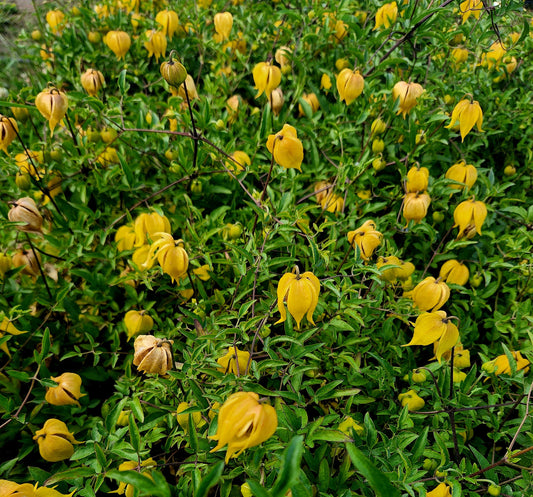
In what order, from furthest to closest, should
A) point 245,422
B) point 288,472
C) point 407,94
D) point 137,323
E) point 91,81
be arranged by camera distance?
point 91,81
point 407,94
point 137,323
point 245,422
point 288,472

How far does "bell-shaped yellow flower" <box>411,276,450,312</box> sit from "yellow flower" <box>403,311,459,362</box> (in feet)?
0.34

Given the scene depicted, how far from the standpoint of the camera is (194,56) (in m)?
2.40

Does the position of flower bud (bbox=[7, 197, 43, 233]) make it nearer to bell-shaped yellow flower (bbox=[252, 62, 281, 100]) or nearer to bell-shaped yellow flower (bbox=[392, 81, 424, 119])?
bell-shaped yellow flower (bbox=[252, 62, 281, 100])

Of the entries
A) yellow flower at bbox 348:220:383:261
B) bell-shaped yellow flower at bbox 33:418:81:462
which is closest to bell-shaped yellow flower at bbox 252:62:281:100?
yellow flower at bbox 348:220:383:261

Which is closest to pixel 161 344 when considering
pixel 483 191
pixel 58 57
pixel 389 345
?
pixel 389 345

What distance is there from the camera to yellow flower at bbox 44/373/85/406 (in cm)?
117

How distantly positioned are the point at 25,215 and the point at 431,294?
1216 mm

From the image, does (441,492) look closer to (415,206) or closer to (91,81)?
(415,206)

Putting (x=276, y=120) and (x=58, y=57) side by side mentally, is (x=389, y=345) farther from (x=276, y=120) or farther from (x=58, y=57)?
(x=58, y=57)

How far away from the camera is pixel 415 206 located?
1369 mm

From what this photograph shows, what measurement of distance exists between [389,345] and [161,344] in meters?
0.64

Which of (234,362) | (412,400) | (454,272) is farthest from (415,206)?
(234,362)

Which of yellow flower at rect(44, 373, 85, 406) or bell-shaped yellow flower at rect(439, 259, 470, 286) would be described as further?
bell-shaped yellow flower at rect(439, 259, 470, 286)

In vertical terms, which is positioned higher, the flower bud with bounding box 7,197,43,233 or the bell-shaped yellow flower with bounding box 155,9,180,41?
the bell-shaped yellow flower with bounding box 155,9,180,41
